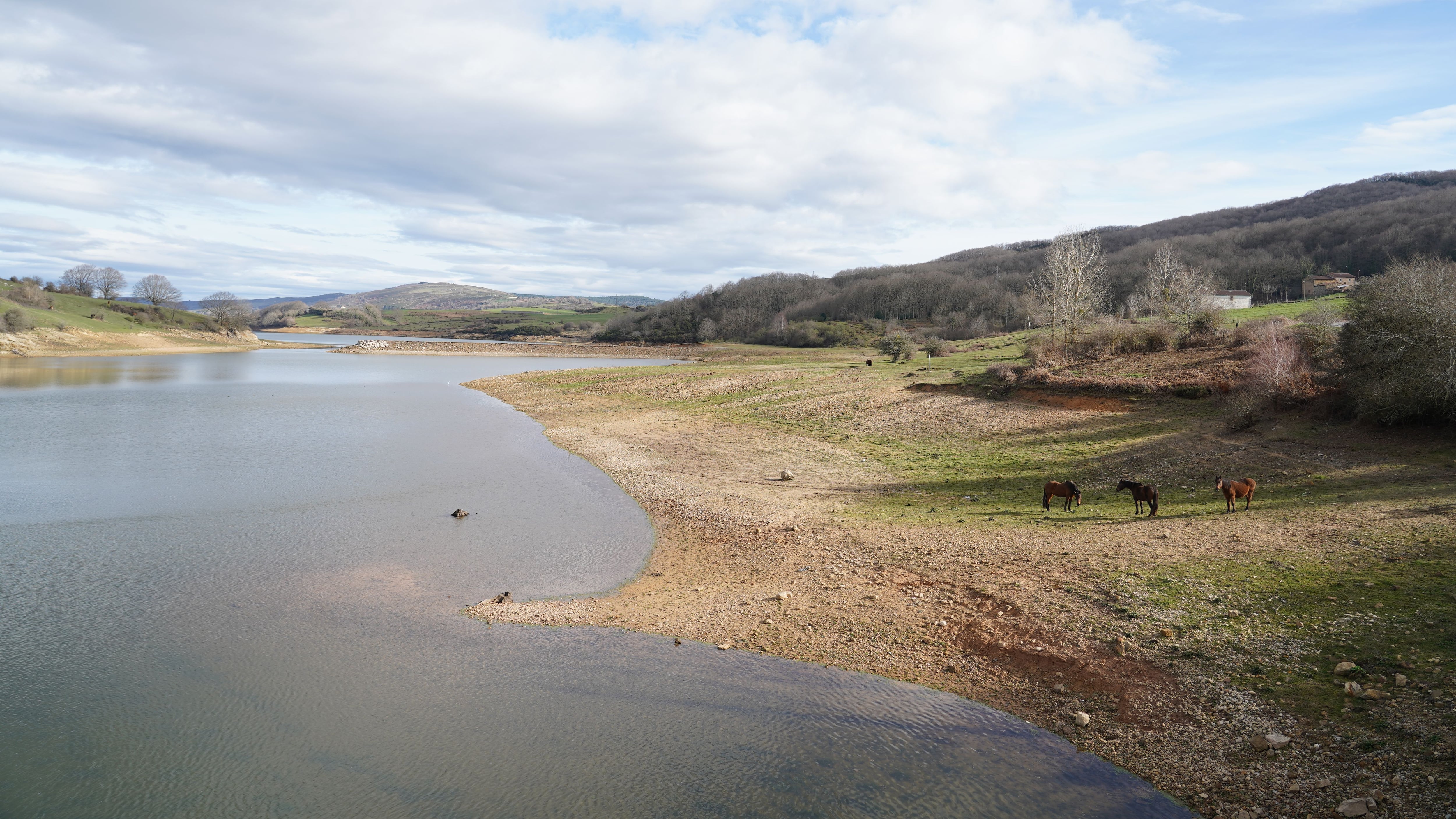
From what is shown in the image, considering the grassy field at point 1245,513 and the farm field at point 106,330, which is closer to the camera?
the grassy field at point 1245,513

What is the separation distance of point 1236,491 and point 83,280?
147 metres

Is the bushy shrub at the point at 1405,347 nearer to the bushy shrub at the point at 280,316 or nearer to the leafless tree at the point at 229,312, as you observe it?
the leafless tree at the point at 229,312

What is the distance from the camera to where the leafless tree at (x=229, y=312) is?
10219 centimetres

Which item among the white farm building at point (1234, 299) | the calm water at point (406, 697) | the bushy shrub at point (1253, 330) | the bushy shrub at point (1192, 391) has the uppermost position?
the white farm building at point (1234, 299)

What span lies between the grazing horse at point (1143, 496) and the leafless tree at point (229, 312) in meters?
119

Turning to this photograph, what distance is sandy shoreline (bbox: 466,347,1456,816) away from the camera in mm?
6688

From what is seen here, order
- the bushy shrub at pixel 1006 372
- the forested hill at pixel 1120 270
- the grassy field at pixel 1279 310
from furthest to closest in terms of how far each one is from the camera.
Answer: the forested hill at pixel 1120 270, the grassy field at pixel 1279 310, the bushy shrub at pixel 1006 372

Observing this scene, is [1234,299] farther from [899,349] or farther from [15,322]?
[15,322]

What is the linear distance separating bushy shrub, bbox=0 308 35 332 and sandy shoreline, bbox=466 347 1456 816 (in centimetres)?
8123

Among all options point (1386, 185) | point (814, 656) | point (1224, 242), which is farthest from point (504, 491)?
point (1386, 185)

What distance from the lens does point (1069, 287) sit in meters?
36.2

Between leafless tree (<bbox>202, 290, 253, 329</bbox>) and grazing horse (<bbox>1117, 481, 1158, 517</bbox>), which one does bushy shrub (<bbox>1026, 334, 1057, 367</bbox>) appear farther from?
leafless tree (<bbox>202, 290, 253, 329</bbox>)

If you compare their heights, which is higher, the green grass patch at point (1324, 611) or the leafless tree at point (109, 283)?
the leafless tree at point (109, 283)

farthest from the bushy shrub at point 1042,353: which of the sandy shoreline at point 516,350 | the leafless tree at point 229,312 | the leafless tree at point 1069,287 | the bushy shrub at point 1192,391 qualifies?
the leafless tree at point 229,312
